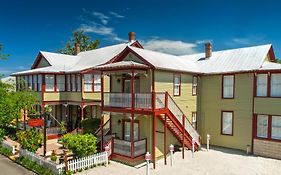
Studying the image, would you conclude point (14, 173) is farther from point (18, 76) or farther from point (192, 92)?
point (18, 76)

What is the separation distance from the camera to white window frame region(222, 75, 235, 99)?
19969 millimetres

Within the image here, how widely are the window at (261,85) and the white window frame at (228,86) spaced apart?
2074 millimetres

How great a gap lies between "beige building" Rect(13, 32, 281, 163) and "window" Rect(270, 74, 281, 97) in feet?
0.21

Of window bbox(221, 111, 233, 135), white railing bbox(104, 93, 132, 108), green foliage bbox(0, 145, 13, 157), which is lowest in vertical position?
green foliage bbox(0, 145, 13, 157)

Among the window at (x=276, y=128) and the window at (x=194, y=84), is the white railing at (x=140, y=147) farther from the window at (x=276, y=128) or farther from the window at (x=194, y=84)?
the window at (x=276, y=128)

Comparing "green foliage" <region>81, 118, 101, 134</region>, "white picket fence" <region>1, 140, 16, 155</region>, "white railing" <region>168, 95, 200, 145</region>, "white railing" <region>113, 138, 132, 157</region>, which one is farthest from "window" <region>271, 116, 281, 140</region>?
"white picket fence" <region>1, 140, 16, 155</region>

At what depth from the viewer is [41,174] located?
14523mm

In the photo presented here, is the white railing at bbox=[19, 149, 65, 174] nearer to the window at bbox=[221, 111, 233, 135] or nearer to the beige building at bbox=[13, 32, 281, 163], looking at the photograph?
the beige building at bbox=[13, 32, 281, 163]

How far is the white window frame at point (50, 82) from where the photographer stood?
25.3 meters

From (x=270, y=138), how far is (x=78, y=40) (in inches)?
1763

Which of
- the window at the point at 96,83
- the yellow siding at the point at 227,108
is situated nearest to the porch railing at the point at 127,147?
the yellow siding at the point at 227,108

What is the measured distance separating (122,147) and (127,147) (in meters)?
0.43

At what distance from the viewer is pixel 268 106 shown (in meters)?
17.7

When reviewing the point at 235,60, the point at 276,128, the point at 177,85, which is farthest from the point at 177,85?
the point at 276,128
